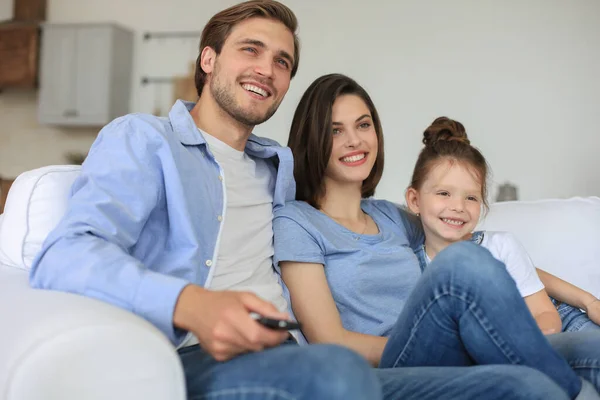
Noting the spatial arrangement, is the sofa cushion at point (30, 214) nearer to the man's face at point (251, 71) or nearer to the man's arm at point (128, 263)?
the man's arm at point (128, 263)

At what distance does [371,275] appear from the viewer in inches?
66.0

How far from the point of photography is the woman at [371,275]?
123 centimetres

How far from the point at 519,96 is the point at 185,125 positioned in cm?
363

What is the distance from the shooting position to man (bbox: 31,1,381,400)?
0.91 meters

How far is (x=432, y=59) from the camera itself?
480 centimetres

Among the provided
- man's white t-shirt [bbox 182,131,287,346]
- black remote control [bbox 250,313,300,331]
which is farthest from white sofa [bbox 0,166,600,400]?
man's white t-shirt [bbox 182,131,287,346]

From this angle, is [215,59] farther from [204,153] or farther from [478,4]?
[478,4]

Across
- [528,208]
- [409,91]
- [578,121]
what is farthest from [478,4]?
[528,208]

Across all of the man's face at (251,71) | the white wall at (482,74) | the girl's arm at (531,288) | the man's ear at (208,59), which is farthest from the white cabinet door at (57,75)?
the girl's arm at (531,288)

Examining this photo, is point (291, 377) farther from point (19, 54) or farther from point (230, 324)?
point (19, 54)

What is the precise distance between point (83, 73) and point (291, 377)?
5.04 meters

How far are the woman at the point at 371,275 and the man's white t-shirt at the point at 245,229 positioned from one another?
1.8 inches

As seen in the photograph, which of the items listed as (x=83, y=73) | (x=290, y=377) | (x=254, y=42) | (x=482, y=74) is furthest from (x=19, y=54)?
(x=290, y=377)

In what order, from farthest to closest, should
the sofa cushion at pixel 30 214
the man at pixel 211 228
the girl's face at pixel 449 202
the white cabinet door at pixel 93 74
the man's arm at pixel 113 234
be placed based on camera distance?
1. the white cabinet door at pixel 93 74
2. the girl's face at pixel 449 202
3. the sofa cushion at pixel 30 214
4. the man's arm at pixel 113 234
5. the man at pixel 211 228
